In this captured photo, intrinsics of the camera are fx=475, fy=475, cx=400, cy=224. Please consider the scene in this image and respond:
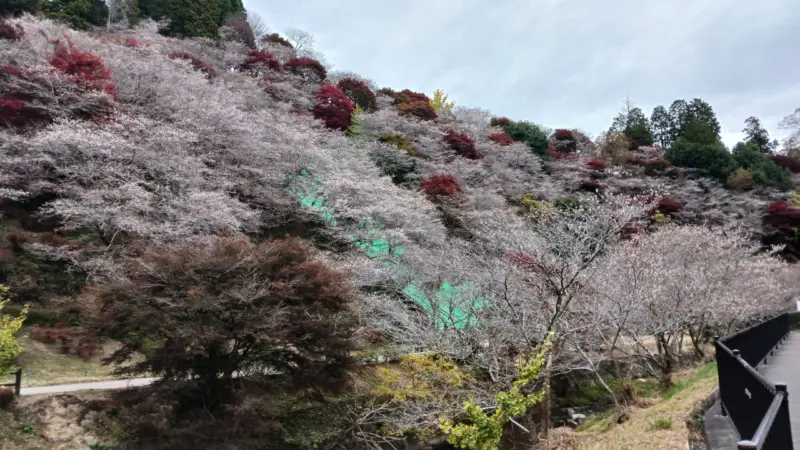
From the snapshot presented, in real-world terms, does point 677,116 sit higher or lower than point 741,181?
higher

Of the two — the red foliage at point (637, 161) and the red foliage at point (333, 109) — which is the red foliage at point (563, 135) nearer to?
the red foliage at point (637, 161)

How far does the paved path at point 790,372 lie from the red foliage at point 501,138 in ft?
78.1

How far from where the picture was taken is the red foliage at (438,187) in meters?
25.2

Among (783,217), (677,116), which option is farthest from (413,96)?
(677,116)

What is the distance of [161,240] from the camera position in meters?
14.1

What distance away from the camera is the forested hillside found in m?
9.83

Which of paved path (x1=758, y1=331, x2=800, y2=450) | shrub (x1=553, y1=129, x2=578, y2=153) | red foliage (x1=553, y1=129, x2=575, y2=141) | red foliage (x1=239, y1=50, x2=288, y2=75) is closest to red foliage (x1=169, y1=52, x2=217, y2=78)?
red foliage (x1=239, y1=50, x2=288, y2=75)

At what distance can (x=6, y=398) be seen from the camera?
992 cm

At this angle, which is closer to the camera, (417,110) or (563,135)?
(417,110)

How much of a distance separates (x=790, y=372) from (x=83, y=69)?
2311 centimetres

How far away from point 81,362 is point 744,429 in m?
14.7

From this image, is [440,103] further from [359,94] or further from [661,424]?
[661,424]

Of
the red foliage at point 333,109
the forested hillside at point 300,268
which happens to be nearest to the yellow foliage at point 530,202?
the forested hillside at point 300,268

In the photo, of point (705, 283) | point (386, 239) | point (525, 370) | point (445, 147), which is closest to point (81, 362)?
point (386, 239)
